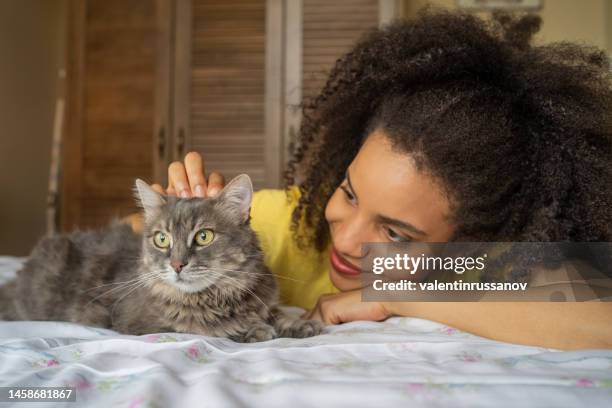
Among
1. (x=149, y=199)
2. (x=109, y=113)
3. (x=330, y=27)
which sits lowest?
(x=149, y=199)

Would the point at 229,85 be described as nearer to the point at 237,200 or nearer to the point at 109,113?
the point at 109,113

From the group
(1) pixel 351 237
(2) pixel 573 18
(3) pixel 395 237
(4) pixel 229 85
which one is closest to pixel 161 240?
(1) pixel 351 237

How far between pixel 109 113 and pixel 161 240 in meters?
3.28

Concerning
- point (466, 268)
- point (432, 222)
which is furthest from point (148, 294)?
point (466, 268)

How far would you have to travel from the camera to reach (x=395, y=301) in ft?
4.22

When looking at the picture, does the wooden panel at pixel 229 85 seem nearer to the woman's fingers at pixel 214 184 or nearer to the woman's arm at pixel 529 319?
the woman's fingers at pixel 214 184

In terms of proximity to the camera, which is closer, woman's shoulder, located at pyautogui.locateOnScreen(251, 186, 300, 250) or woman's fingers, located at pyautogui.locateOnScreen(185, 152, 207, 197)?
woman's fingers, located at pyautogui.locateOnScreen(185, 152, 207, 197)

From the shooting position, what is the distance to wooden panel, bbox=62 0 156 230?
4.05 metres

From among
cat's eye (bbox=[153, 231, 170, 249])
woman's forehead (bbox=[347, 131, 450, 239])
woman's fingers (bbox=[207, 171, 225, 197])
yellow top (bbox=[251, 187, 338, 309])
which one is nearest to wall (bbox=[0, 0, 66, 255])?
yellow top (bbox=[251, 187, 338, 309])

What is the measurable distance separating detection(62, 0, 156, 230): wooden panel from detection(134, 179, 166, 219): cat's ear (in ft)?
9.38

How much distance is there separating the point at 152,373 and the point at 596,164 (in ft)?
4.24

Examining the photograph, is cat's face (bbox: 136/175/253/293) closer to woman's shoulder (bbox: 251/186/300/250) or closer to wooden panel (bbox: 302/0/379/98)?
woman's shoulder (bbox: 251/186/300/250)

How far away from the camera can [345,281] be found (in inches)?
58.4

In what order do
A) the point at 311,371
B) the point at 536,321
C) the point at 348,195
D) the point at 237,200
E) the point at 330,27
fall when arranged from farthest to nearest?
the point at 330,27, the point at 348,195, the point at 237,200, the point at 536,321, the point at 311,371
